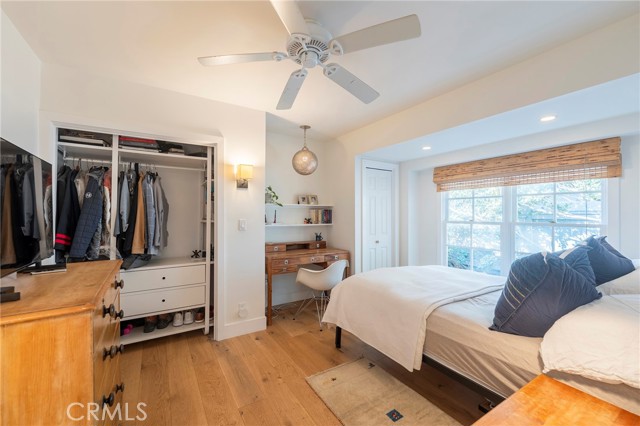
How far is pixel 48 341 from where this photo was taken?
0.76m

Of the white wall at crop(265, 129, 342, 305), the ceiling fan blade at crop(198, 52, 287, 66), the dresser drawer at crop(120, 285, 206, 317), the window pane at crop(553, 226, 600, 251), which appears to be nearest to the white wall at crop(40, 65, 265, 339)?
the dresser drawer at crop(120, 285, 206, 317)

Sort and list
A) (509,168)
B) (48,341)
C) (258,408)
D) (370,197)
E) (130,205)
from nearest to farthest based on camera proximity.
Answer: (48,341)
(258,408)
(130,205)
(509,168)
(370,197)

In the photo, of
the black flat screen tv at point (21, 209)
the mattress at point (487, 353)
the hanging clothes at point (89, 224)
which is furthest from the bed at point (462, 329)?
the hanging clothes at point (89, 224)

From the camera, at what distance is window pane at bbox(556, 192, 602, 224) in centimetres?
259

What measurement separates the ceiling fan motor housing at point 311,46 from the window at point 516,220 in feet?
10.1

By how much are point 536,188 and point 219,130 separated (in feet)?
12.3

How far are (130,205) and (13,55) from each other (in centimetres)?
125

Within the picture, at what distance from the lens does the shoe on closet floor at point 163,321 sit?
102 inches

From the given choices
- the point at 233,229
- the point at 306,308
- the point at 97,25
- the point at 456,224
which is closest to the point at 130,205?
the point at 233,229

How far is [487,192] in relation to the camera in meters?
3.48

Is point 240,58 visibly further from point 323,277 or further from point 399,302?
point 323,277

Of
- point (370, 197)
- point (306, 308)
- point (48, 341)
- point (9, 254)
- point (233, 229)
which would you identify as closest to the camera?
point (48, 341)

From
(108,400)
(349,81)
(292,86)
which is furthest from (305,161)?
(108,400)

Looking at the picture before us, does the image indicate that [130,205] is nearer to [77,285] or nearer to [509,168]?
[77,285]
